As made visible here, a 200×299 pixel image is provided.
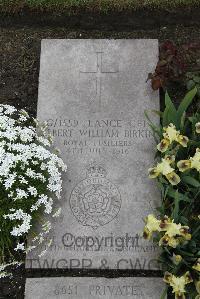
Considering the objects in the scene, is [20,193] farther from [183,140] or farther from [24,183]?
[183,140]

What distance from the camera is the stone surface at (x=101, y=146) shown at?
406cm

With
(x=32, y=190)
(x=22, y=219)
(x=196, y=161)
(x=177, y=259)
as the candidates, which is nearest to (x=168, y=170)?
(x=196, y=161)

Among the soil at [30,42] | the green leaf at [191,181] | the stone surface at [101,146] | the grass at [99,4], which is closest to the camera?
the green leaf at [191,181]

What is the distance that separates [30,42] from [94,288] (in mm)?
2298

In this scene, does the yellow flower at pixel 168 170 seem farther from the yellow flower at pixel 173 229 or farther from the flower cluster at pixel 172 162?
the yellow flower at pixel 173 229

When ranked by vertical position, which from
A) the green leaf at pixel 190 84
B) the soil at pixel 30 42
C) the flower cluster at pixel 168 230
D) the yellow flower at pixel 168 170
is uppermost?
the soil at pixel 30 42

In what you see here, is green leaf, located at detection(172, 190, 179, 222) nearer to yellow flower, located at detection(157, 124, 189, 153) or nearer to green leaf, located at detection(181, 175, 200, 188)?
green leaf, located at detection(181, 175, 200, 188)

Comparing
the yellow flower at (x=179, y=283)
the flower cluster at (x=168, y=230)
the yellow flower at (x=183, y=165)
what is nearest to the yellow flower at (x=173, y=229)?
the flower cluster at (x=168, y=230)

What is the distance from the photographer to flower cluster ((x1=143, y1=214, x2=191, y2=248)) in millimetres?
3662

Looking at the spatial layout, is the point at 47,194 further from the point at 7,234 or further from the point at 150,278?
the point at 150,278

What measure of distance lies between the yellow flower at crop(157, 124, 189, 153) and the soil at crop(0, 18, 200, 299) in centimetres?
87

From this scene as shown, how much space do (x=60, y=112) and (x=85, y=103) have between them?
203mm

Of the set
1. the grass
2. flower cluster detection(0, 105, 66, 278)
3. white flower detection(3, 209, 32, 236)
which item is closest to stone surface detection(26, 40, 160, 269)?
flower cluster detection(0, 105, 66, 278)

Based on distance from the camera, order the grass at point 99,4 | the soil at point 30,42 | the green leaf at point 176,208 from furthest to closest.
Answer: the grass at point 99,4 < the soil at point 30,42 < the green leaf at point 176,208
